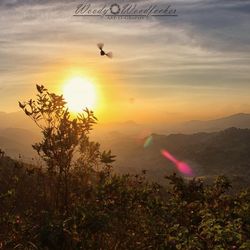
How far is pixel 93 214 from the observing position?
38.0 ft

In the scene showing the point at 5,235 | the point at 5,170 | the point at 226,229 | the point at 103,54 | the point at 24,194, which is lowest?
the point at 5,235

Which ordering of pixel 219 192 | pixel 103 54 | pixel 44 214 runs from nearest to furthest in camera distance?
pixel 44 214, pixel 103 54, pixel 219 192

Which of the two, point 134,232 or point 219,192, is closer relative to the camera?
point 134,232

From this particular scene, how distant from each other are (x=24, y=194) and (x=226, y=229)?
55.7 ft

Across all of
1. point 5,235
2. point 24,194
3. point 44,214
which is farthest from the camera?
point 24,194

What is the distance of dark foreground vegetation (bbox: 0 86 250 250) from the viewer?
11.2m

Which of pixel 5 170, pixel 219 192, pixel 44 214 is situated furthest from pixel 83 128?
pixel 5 170

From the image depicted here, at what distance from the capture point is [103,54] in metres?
18.3

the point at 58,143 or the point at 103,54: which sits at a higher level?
the point at 103,54

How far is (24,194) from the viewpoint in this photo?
83.9ft

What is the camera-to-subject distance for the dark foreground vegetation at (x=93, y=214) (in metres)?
11.2

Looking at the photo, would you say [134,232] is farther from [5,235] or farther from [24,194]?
[24,194]

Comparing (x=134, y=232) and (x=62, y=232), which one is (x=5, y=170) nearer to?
(x=134, y=232)

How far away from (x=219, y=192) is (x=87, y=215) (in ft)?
38.4
